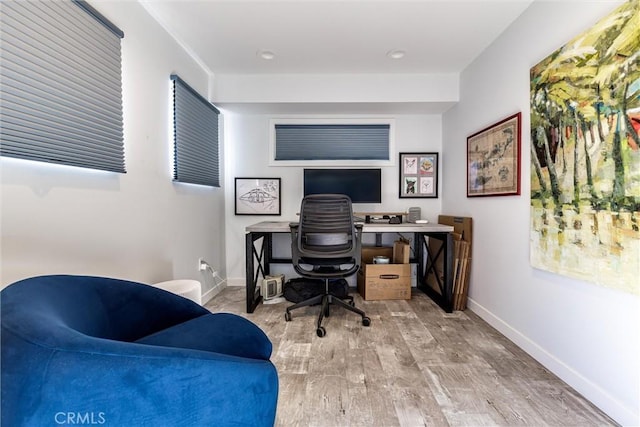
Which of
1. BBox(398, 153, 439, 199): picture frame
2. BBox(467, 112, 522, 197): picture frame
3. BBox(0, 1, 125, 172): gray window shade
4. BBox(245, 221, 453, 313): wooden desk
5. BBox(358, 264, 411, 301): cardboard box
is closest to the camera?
BBox(0, 1, 125, 172): gray window shade

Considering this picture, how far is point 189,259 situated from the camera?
254 cm

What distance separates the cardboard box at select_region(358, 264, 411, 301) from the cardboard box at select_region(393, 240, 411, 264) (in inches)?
3.4

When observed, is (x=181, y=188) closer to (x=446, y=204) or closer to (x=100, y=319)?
(x=100, y=319)

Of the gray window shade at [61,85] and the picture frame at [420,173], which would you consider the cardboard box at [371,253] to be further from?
the gray window shade at [61,85]

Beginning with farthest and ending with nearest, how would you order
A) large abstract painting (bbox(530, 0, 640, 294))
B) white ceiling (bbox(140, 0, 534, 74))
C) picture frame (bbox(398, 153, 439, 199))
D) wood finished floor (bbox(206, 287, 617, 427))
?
picture frame (bbox(398, 153, 439, 199)) < white ceiling (bbox(140, 0, 534, 74)) < wood finished floor (bbox(206, 287, 617, 427)) < large abstract painting (bbox(530, 0, 640, 294))

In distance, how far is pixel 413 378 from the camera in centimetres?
164

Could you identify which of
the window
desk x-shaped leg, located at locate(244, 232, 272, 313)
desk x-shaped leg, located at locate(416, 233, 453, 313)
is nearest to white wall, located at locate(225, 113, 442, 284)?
the window

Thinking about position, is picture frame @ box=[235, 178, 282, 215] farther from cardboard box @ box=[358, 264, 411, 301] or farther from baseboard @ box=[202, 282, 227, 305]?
cardboard box @ box=[358, 264, 411, 301]

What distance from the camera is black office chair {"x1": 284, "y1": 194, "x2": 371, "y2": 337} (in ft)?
7.71

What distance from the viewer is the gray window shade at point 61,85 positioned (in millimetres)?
1084

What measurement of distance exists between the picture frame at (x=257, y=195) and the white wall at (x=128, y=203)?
647 mm

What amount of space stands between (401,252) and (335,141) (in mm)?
1560

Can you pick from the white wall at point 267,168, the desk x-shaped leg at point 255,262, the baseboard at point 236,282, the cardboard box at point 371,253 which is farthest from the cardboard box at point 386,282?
the baseboard at point 236,282

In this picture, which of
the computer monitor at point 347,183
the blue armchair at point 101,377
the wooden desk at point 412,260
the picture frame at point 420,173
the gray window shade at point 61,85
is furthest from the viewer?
the picture frame at point 420,173
